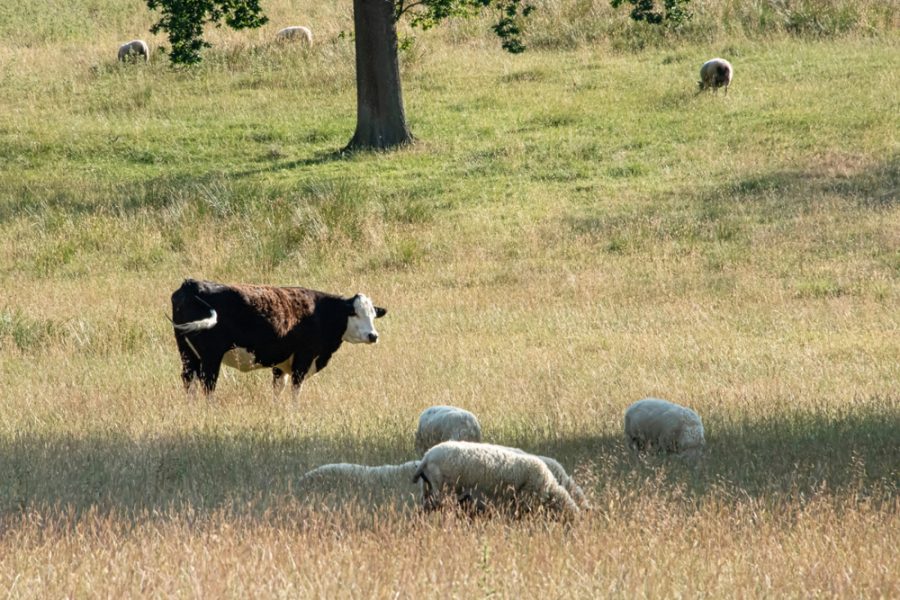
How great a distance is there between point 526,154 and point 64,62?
1744 centimetres

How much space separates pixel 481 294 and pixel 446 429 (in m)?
8.84

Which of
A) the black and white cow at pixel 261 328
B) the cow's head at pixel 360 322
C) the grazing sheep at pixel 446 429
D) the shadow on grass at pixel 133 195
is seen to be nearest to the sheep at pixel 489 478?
the grazing sheep at pixel 446 429

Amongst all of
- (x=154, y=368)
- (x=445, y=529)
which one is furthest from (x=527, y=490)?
(x=154, y=368)

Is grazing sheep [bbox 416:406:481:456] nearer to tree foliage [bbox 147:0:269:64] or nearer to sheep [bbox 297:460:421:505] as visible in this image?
sheep [bbox 297:460:421:505]

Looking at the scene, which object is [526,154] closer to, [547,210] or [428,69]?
[547,210]

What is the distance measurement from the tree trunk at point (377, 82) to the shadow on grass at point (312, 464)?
1927cm

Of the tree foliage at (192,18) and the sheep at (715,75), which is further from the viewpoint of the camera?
the sheep at (715,75)

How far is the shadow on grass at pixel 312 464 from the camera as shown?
7.40 metres

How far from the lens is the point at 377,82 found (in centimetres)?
2828

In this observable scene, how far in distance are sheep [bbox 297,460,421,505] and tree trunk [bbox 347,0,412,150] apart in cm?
2085

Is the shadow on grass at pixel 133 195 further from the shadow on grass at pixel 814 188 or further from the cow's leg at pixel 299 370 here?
the cow's leg at pixel 299 370

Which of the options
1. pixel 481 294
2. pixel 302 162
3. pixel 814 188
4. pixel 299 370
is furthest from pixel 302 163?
pixel 299 370

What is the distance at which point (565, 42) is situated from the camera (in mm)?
37656

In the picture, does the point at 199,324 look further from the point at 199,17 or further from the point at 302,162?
the point at 199,17
